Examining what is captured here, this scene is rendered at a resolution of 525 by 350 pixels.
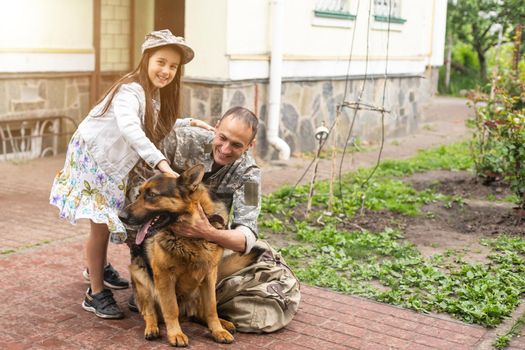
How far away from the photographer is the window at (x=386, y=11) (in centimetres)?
1380

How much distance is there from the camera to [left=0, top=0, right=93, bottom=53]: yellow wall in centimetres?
1017

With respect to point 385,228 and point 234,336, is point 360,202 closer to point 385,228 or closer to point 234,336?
point 385,228

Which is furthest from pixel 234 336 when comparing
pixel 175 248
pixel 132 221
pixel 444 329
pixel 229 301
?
pixel 444 329

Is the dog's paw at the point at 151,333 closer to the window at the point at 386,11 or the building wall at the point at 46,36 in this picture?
the building wall at the point at 46,36

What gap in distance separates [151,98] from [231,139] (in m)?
0.62

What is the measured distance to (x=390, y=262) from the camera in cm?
632

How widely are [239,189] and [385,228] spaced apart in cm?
307

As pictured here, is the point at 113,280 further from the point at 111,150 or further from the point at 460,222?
the point at 460,222

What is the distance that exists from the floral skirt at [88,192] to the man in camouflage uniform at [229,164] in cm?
11

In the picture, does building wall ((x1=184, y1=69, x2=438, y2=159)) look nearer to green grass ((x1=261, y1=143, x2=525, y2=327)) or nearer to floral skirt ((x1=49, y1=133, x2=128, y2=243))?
green grass ((x1=261, y1=143, x2=525, y2=327))

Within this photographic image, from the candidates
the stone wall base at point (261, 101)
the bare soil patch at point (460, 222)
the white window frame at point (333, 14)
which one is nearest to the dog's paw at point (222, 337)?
the bare soil patch at point (460, 222)

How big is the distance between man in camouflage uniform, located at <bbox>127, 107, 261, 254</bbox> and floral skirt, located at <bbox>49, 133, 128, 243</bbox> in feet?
0.37

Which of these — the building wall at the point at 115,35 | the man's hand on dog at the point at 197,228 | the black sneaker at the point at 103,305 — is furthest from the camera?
the building wall at the point at 115,35

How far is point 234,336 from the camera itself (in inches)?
184
